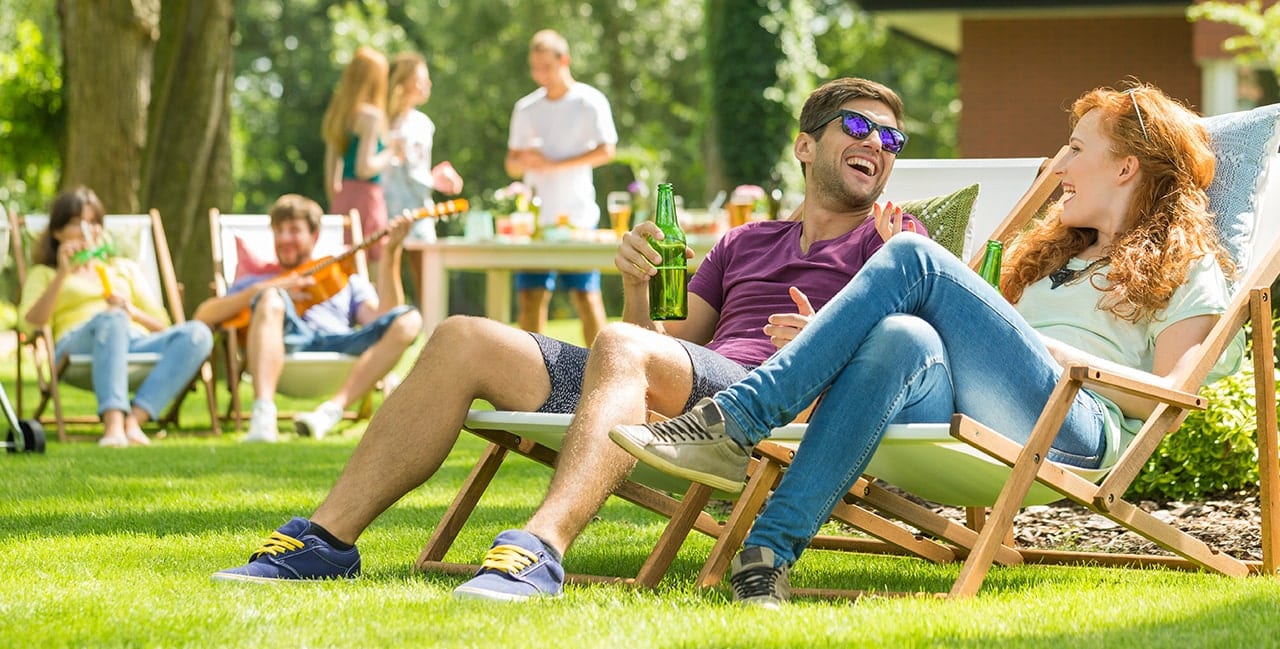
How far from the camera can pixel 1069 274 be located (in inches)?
148

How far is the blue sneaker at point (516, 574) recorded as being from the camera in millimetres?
2975

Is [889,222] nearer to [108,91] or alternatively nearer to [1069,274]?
[1069,274]

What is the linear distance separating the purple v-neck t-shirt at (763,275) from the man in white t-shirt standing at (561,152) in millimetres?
4467

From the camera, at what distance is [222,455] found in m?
6.40

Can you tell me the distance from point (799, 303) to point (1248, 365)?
6.63 feet

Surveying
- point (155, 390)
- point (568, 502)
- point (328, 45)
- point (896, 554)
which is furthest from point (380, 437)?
point (328, 45)

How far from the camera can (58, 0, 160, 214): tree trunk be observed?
10.4 meters

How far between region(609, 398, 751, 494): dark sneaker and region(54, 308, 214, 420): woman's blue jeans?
441 cm

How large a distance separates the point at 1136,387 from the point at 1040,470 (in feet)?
0.82

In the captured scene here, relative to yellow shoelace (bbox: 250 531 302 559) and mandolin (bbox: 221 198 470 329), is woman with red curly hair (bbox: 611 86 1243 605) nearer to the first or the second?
yellow shoelace (bbox: 250 531 302 559)

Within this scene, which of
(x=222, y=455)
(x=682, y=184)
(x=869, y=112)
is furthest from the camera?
(x=682, y=184)

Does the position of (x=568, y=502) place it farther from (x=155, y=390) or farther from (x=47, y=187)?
(x=47, y=187)

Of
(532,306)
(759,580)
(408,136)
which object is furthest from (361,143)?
(759,580)

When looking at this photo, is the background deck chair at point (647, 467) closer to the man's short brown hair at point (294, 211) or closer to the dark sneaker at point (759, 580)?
the dark sneaker at point (759, 580)
